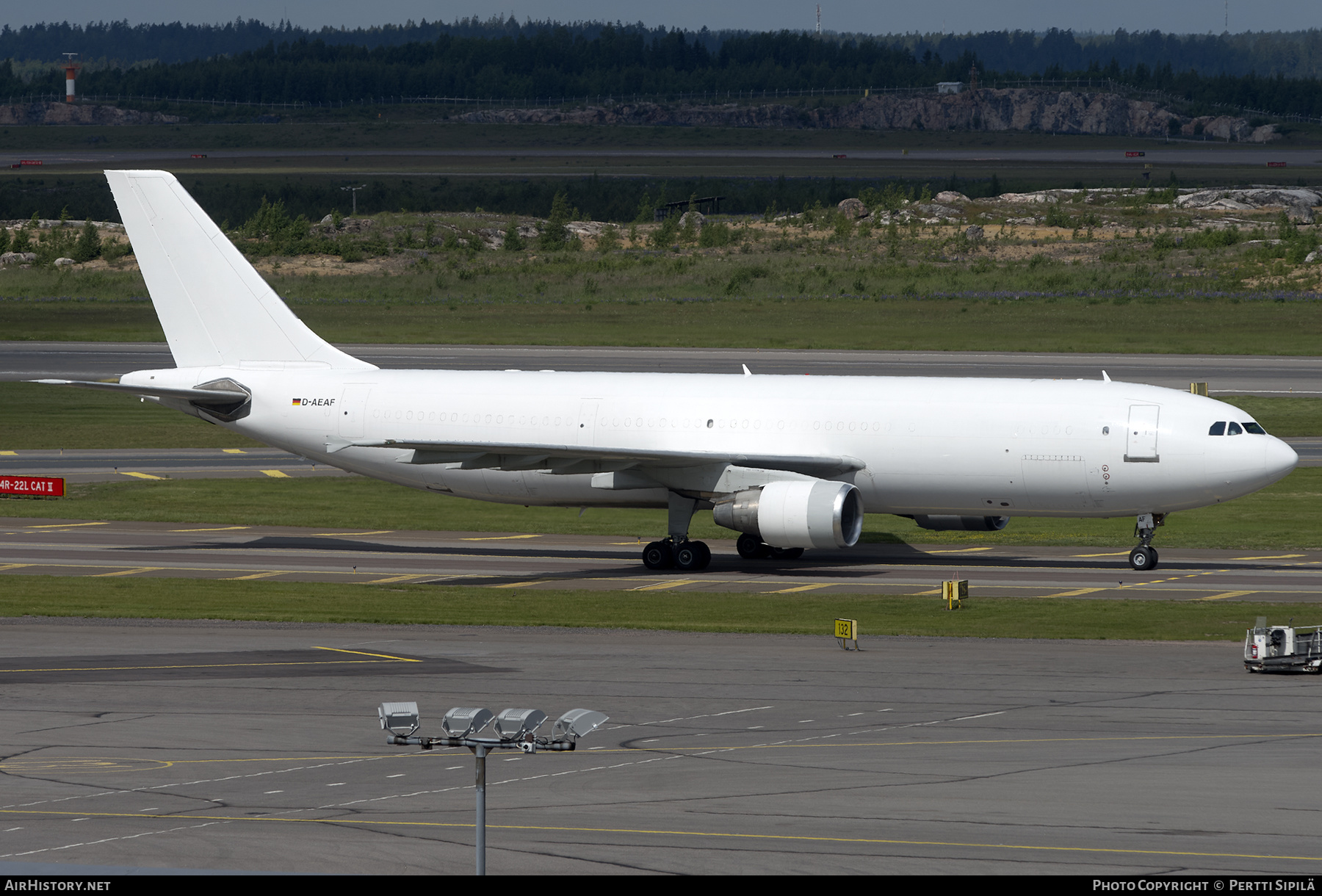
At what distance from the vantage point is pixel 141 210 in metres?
51.0

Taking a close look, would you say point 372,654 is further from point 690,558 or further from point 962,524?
point 962,524

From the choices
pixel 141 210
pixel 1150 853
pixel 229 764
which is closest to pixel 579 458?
pixel 141 210

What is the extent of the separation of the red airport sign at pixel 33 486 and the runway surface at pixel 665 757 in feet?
76.6

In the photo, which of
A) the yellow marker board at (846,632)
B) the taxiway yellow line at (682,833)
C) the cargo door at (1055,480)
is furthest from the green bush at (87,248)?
the taxiway yellow line at (682,833)

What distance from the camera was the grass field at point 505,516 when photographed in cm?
5053

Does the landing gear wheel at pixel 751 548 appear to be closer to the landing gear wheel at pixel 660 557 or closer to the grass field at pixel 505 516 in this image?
the landing gear wheel at pixel 660 557

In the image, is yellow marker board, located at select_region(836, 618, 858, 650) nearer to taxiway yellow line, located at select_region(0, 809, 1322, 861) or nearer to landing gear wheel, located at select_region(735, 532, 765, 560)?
taxiway yellow line, located at select_region(0, 809, 1322, 861)

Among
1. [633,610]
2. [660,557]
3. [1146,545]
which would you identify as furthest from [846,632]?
[1146,545]

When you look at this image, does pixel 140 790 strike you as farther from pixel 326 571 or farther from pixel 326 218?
pixel 326 218

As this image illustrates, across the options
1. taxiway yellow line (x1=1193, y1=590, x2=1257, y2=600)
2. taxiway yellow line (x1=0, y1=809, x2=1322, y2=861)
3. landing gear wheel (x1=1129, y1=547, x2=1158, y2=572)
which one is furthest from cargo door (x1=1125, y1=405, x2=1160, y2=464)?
taxiway yellow line (x1=0, y1=809, x2=1322, y2=861)

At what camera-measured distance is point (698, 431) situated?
151 feet

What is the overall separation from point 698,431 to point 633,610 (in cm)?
851

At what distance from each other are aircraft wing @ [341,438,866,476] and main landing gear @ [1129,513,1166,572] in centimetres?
785

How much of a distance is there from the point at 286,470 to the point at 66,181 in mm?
144227
